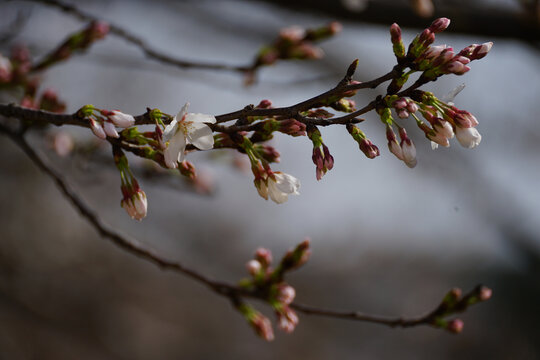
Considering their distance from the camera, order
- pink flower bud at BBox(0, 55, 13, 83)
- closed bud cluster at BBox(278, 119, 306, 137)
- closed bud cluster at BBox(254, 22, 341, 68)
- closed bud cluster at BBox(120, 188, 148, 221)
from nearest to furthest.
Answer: closed bud cluster at BBox(278, 119, 306, 137)
closed bud cluster at BBox(120, 188, 148, 221)
pink flower bud at BBox(0, 55, 13, 83)
closed bud cluster at BBox(254, 22, 341, 68)

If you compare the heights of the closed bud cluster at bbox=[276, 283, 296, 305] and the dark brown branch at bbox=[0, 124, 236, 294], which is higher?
the closed bud cluster at bbox=[276, 283, 296, 305]

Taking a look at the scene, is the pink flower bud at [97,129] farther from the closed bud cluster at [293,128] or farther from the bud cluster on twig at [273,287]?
the bud cluster on twig at [273,287]

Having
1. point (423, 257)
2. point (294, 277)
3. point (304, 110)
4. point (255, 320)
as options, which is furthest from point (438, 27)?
point (423, 257)

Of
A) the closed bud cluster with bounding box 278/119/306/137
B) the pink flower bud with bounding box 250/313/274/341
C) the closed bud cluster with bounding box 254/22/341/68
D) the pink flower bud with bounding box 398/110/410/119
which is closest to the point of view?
the pink flower bud with bounding box 398/110/410/119

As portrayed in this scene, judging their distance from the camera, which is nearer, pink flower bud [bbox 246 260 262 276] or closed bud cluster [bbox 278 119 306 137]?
closed bud cluster [bbox 278 119 306 137]

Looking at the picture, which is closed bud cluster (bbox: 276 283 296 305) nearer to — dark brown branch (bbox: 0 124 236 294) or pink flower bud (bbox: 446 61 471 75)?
dark brown branch (bbox: 0 124 236 294)

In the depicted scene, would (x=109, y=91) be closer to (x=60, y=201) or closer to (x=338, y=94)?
(x=60, y=201)

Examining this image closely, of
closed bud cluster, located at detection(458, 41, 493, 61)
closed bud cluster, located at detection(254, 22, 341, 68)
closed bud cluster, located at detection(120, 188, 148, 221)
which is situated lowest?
closed bud cluster, located at detection(120, 188, 148, 221)

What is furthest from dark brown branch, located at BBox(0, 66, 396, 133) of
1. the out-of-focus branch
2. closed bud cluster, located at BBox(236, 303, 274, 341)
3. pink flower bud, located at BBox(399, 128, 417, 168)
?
the out-of-focus branch
